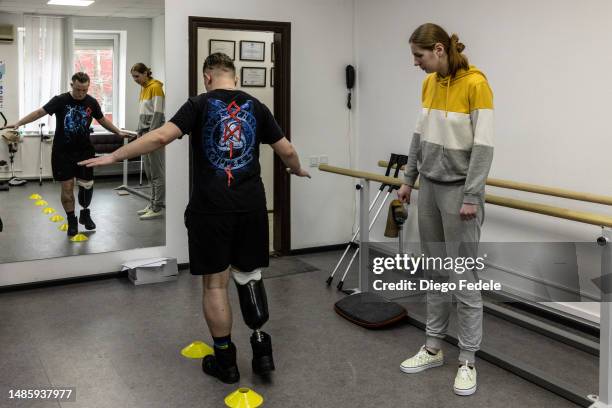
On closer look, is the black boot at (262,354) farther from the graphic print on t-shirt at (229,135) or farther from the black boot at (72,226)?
the black boot at (72,226)

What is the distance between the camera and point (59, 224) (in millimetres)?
4539

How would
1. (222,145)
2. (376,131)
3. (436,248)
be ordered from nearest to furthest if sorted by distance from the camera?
1. (222,145)
2. (436,248)
3. (376,131)

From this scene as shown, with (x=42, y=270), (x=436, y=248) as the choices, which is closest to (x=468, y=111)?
(x=436, y=248)

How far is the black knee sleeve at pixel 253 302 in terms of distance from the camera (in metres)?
2.94

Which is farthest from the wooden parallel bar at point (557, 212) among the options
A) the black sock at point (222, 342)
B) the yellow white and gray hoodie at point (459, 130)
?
the black sock at point (222, 342)

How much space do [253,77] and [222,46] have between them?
425 millimetres

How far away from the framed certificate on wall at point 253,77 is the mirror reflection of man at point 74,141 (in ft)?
5.30

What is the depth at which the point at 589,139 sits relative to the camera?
3.54m

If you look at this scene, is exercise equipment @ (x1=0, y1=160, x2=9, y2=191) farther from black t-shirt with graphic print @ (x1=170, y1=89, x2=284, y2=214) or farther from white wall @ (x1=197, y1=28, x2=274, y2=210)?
black t-shirt with graphic print @ (x1=170, y1=89, x2=284, y2=214)

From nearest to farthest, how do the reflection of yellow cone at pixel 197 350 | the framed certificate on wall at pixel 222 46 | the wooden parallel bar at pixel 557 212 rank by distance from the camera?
the wooden parallel bar at pixel 557 212
the reflection of yellow cone at pixel 197 350
the framed certificate on wall at pixel 222 46

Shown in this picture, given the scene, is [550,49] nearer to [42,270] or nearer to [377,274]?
[377,274]

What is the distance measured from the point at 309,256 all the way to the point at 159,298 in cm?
159

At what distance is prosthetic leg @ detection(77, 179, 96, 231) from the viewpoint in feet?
15.1

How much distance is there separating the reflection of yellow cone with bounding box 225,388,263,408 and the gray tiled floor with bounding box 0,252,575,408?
5 cm
